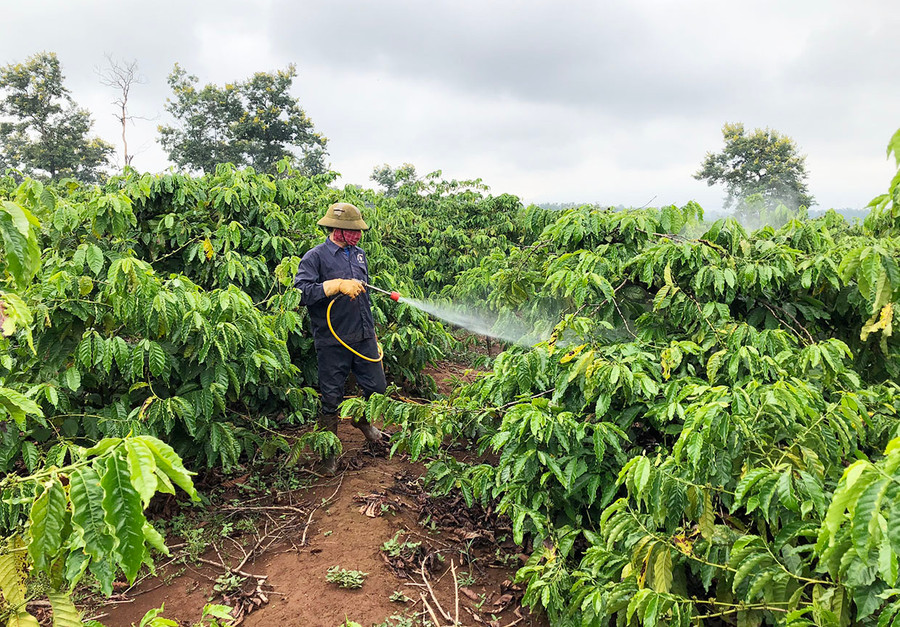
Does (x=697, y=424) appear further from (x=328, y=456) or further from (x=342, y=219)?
(x=342, y=219)

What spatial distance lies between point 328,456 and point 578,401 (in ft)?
6.34

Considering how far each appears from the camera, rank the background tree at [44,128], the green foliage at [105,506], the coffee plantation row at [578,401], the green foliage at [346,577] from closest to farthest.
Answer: the green foliage at [105,506]
the coffee plantation row at [578,401]
the green foliage at [346,577]
the background tree at [44,128]

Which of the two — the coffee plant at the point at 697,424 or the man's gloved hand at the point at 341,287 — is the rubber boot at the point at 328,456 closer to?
the coffee plant at the point at 697,424

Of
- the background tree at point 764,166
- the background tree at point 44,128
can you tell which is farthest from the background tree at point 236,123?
the background tree at point 764,166

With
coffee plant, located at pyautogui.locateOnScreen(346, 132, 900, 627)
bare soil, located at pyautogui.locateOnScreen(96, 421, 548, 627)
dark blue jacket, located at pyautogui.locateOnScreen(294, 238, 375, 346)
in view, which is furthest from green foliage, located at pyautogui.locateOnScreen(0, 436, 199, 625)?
dark blue jacket, located at pyautogui.locateOnScreen(294, 238, 375, 346)

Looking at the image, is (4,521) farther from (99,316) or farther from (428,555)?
(428,555)

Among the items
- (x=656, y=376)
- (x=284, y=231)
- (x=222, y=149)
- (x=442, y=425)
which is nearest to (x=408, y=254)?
(x=284, y=231)

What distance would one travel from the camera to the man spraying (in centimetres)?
409

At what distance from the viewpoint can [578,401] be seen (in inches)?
114

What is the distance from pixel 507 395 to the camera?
319 cm

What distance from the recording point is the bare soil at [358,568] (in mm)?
2645

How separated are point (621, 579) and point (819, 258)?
77.5 inches

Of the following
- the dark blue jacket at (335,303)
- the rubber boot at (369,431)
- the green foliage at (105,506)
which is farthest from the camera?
the rubber boot at (369,431)

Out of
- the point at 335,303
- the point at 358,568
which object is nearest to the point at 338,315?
the point at 335,303
